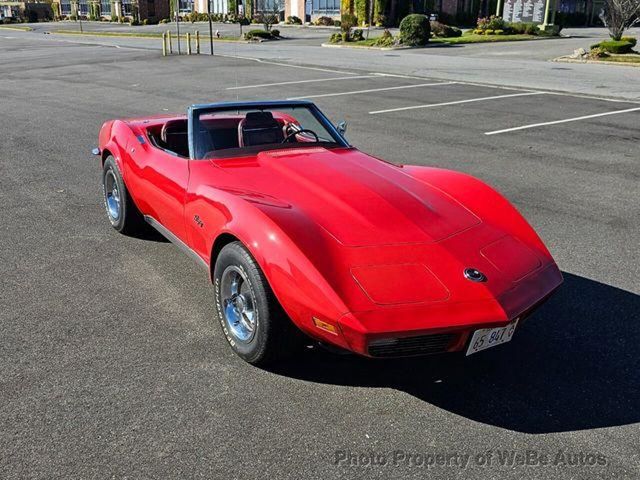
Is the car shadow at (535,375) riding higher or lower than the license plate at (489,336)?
lower

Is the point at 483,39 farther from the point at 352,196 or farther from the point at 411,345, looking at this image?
the point at 411,345

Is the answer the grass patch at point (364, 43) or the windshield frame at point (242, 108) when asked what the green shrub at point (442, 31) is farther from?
the windshield frame at point (242, 108)

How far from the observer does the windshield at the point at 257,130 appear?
478 cm

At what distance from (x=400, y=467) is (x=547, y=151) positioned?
814 cm

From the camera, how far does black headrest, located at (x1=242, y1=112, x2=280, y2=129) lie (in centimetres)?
503

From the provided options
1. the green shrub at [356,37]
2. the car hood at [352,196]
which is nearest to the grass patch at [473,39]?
the green shrub at [356,37]

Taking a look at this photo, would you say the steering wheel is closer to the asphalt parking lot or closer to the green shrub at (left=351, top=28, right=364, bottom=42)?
the asphalt parking lot

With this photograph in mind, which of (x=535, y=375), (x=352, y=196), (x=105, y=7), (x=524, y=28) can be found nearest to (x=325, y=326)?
(x=352, y=196)

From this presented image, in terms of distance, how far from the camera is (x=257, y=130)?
502cm

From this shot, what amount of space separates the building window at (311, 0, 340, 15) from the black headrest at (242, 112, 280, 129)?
52.6m

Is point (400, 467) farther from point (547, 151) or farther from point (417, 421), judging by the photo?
point (547, 151)

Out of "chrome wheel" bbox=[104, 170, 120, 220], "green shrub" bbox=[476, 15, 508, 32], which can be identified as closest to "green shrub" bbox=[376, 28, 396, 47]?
"green shrub" bbox=[476, 15, 508, 32]

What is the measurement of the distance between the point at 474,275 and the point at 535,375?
2.68 ft

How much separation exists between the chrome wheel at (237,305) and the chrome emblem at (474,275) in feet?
4.09
